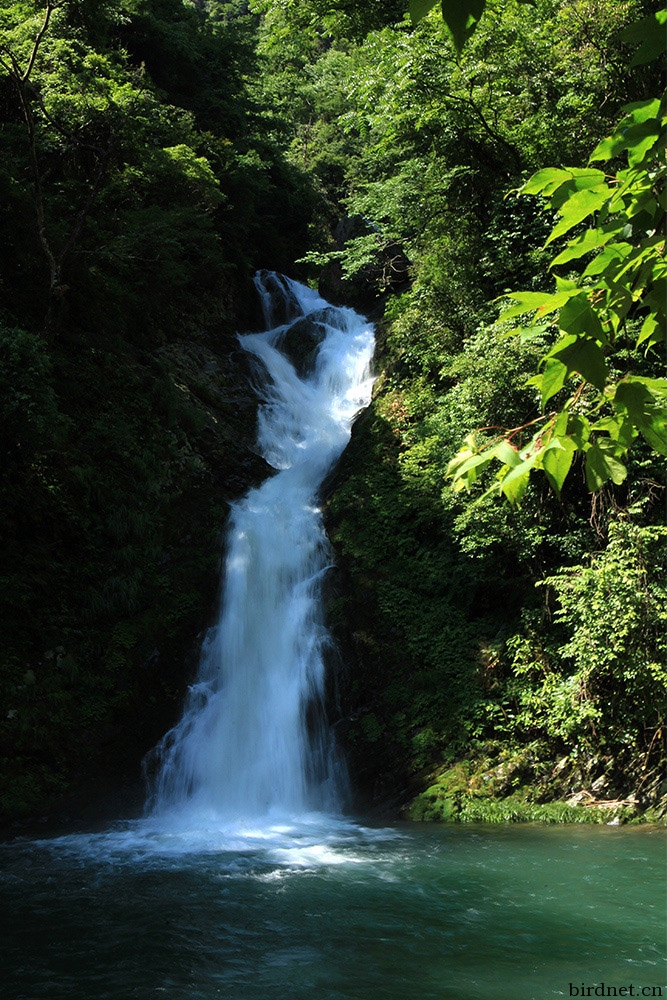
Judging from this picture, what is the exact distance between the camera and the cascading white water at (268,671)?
9.88 meters

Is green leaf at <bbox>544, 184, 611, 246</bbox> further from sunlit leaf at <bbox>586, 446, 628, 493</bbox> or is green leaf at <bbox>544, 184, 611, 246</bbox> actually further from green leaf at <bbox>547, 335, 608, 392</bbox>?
sunlit leaf at <bbox>586, 446, 628, 493</bbox>

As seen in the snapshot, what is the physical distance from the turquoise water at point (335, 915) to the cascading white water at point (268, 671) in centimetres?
149

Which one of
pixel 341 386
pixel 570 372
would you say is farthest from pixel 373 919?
pixel 341 386

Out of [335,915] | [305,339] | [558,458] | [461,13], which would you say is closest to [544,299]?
[558,458]

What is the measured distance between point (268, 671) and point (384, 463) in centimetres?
448

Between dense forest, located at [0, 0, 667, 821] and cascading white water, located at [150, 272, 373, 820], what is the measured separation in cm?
35

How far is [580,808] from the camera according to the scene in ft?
29.0

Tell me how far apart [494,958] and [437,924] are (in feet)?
2.27

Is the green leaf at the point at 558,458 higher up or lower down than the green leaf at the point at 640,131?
lower down

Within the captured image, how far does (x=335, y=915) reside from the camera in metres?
5.90

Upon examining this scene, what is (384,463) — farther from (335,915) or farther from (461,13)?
(461,13)

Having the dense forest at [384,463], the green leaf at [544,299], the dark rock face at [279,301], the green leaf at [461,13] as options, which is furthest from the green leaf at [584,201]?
the dark rock face at [279,301]

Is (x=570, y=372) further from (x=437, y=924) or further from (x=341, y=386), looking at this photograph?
(x=341, y=386)

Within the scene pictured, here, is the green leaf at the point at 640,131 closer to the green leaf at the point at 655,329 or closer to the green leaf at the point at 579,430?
the green leaf at the point at 655,329
